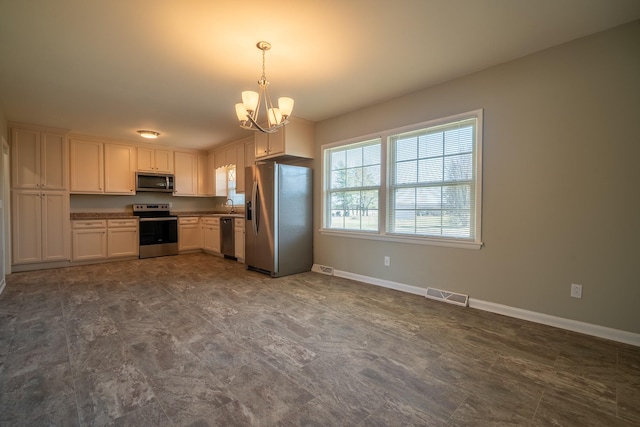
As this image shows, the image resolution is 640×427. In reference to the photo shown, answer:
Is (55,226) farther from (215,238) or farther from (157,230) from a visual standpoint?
(215,238)

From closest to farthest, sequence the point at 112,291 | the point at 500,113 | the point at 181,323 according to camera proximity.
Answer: the point at 181,323
the point at 500,113
the point at 112,291

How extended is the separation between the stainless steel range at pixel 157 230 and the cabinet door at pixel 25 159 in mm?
1629

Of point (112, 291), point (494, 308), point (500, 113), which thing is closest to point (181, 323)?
point (112, 291)

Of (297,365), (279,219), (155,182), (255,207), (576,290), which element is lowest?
(297,365)

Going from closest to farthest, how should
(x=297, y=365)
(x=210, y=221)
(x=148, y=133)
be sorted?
(x=297, y=365) < (x=148, y=133) < (x=210, y=221)

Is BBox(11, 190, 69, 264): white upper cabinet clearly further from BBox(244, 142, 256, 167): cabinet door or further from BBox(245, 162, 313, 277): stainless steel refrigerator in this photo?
BBox(245, 162, 313, 277): stainless steel refrigerator

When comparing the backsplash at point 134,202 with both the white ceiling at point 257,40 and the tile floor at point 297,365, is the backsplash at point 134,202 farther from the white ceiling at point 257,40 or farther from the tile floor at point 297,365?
the tile floor at point 297,365

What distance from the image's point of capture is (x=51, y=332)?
2.49m

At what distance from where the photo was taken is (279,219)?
4465 millimetres

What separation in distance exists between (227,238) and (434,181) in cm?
420

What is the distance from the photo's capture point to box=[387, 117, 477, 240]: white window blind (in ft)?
10.4

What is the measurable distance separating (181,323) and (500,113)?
3698mm

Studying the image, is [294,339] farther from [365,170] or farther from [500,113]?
[500,113]

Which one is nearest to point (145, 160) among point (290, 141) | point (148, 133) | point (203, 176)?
point (148, 133)
